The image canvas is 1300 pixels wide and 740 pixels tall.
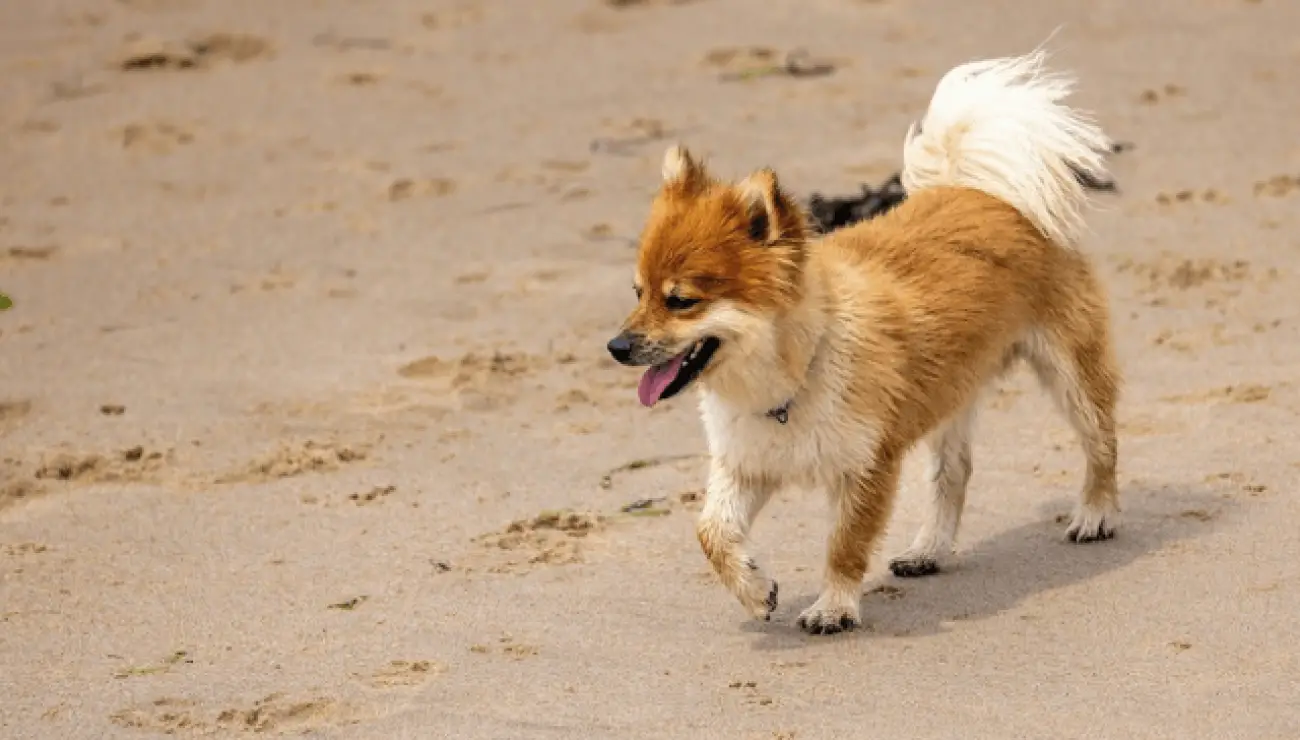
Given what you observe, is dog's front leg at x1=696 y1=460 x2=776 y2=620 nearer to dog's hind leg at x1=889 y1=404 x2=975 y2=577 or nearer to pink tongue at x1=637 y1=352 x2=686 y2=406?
pink tongue at x1=637 y1=352 x2=686 y2=406

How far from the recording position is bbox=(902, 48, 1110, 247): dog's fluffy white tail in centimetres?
635

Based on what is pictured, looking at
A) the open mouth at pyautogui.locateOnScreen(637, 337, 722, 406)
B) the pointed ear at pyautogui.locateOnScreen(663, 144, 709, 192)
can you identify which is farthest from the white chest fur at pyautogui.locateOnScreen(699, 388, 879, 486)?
the pointed ear at pyautogui.locateOnScreen(663, 144, 709, 192)

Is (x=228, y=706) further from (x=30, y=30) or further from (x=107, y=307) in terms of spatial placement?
(x=30, y=30)

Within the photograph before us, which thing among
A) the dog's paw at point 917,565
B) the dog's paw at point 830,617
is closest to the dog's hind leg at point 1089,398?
the dog's paw at point 917,565

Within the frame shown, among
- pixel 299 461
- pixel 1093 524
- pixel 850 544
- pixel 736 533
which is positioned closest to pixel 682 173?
pixel 736 533

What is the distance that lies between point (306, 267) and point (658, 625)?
13.0 feet

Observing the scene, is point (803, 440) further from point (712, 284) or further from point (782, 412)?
point (712, 284)

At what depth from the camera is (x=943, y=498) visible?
20.9 ft

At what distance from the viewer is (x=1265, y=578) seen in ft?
18.9

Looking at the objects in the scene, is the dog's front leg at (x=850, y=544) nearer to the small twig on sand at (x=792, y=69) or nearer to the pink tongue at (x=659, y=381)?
the pink tongue at (x=659, y=381)

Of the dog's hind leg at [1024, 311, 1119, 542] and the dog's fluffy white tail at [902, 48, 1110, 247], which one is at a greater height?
the dog's fluffy white tail at [902, 48, 1110, 247]

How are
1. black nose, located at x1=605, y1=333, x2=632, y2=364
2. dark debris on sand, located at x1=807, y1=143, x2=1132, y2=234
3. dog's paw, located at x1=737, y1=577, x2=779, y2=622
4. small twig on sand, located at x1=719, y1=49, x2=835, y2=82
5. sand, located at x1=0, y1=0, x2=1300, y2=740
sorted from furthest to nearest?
small twig on sand, located at x1=719, y1=49, x2=835, y2=82 < dark debris on sand, located at x1=807, y1=143, x2=1132, y2=234 < dog's paw, located at x1=737, y1=577, x2=779, y2=622 < black nose, located at x1=605, y1=333, x2=632, y2=364 < sand, located at x1=0, y1=0, x2=1300, y2=740

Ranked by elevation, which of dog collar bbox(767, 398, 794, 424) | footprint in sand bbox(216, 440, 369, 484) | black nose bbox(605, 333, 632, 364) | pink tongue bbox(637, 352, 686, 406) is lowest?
footprint in sand bbox(216, 440, 369, 484)

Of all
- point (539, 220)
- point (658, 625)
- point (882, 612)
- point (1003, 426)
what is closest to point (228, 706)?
point (658, 625)
